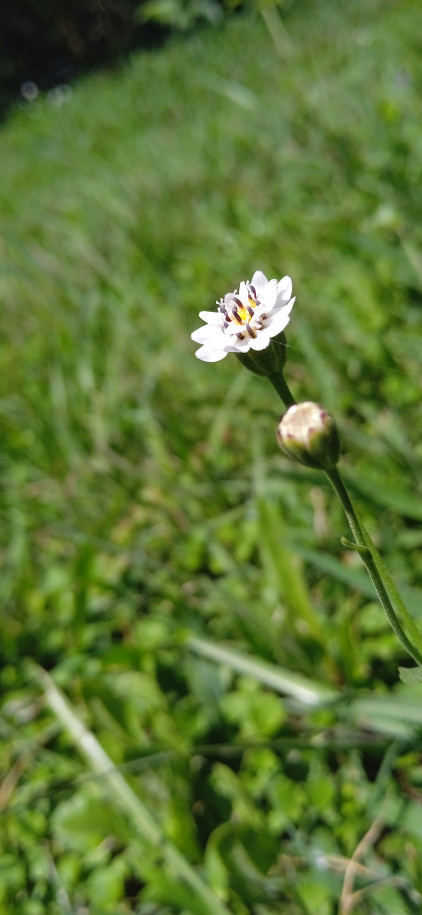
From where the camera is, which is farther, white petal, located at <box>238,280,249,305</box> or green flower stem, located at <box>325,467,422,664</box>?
white petal, located at <box>238,280,249,305</box>

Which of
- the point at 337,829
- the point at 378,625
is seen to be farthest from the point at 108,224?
the point at 337,829

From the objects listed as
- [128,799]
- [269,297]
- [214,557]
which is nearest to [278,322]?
[269,297]

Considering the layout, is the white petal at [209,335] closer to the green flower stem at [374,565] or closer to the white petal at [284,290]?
the white petal at [284,290]

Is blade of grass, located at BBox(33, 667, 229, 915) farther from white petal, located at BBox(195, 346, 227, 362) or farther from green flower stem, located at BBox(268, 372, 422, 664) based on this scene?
white petal, located at BBox(195, 346, 227, 362)

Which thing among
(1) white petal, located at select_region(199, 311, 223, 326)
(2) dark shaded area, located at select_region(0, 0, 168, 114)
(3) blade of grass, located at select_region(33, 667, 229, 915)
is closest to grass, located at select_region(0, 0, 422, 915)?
(3) blade of grass, located at select_region(33, 667, 229, 915)

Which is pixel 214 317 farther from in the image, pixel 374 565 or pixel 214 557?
pixel 214 557

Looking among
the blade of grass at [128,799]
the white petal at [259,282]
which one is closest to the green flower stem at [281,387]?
the white petal at [259,282]

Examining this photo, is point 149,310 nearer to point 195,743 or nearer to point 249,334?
point 195,743
